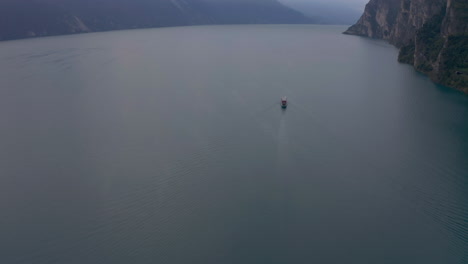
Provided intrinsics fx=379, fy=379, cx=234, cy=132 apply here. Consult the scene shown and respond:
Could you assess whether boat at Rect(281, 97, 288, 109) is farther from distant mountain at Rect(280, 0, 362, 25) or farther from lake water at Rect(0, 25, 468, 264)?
distant mountain at Rect(280, 0, 362, 25)

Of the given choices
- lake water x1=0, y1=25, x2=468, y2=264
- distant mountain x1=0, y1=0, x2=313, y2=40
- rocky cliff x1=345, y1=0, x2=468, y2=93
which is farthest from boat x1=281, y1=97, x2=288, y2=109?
distant mountain x1=0, y1=0, x2=313, y2=40

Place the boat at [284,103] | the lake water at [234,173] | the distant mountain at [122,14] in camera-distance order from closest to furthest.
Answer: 1. the lake water at [234,173]
2. the boat at [284,103]
3. the distant mountain at [122,14]

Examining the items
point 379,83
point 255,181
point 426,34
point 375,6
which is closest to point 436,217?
point 255,181

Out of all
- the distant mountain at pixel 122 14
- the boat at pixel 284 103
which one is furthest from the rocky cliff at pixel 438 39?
the distant mountain at pixel 122 14

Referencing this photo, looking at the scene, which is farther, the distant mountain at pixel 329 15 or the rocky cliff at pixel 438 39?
the distant mountain at pixel 329 15

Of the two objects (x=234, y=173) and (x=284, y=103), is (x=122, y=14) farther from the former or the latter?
(x=234, y=173)

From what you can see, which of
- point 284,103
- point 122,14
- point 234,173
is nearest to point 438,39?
point 284,103

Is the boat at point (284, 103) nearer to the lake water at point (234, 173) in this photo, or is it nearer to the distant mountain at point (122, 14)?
the lake water at point (234, 173)
